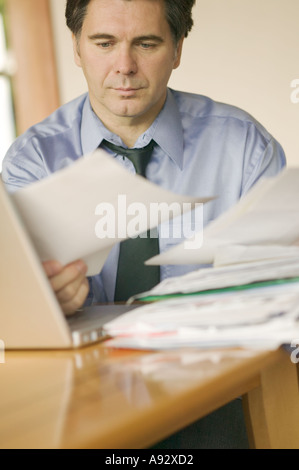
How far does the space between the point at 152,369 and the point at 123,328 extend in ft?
0.33

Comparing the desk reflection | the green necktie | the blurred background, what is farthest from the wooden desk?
the blurred background

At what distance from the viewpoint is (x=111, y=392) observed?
51cm

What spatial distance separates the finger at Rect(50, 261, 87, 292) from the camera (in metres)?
0.77

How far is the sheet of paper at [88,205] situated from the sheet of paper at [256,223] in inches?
Result: 1.6

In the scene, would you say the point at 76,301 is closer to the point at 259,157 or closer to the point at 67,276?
the point at 67,276

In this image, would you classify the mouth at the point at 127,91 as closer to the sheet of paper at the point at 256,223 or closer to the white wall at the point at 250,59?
the sheet of paper at the point at 256,223

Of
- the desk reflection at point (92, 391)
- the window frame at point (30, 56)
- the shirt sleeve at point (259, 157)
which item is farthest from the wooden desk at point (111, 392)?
the window frame at point (30, 56)

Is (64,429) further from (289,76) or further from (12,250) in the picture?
(289,76)

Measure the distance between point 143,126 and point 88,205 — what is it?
923 millimetres

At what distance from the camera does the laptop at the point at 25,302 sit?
665 mm
